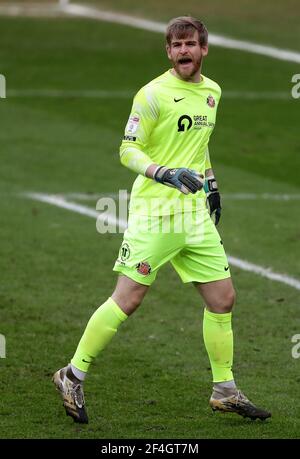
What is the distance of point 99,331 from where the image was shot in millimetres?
8828

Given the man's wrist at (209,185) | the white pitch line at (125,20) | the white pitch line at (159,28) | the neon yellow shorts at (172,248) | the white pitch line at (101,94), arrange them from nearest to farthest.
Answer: the neon yellow shorts at (172,248), the man's wrist at (209,185), the white pitch line at (101,94), the white pitch line at (159,28), the white pitch line at (125,20)

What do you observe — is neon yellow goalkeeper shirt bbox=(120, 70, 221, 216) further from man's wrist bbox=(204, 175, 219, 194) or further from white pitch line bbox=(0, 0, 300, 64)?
white pitch line bbox=(0, 0, 300, 64)

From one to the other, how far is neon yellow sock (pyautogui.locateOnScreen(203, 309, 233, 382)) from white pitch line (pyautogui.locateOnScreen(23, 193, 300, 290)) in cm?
354

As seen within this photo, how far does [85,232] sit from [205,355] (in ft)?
14.4

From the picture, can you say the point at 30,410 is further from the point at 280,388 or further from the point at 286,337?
the point at 286,337

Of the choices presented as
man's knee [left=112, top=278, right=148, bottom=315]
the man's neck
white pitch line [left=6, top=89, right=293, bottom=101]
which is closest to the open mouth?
the man's neck

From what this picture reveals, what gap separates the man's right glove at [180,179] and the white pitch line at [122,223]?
425 centimetres

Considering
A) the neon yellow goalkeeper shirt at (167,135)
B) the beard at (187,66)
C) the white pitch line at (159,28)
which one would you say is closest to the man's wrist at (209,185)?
the neon yellow goalkeeper shirt at (167,135)

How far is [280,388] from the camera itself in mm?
9656

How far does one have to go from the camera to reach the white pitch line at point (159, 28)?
27688mm

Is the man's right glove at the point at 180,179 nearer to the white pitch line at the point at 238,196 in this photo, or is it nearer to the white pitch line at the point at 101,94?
the white pitch line at the point at 238,196

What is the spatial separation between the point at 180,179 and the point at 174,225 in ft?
1.82

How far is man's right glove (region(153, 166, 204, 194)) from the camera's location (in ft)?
27.6
